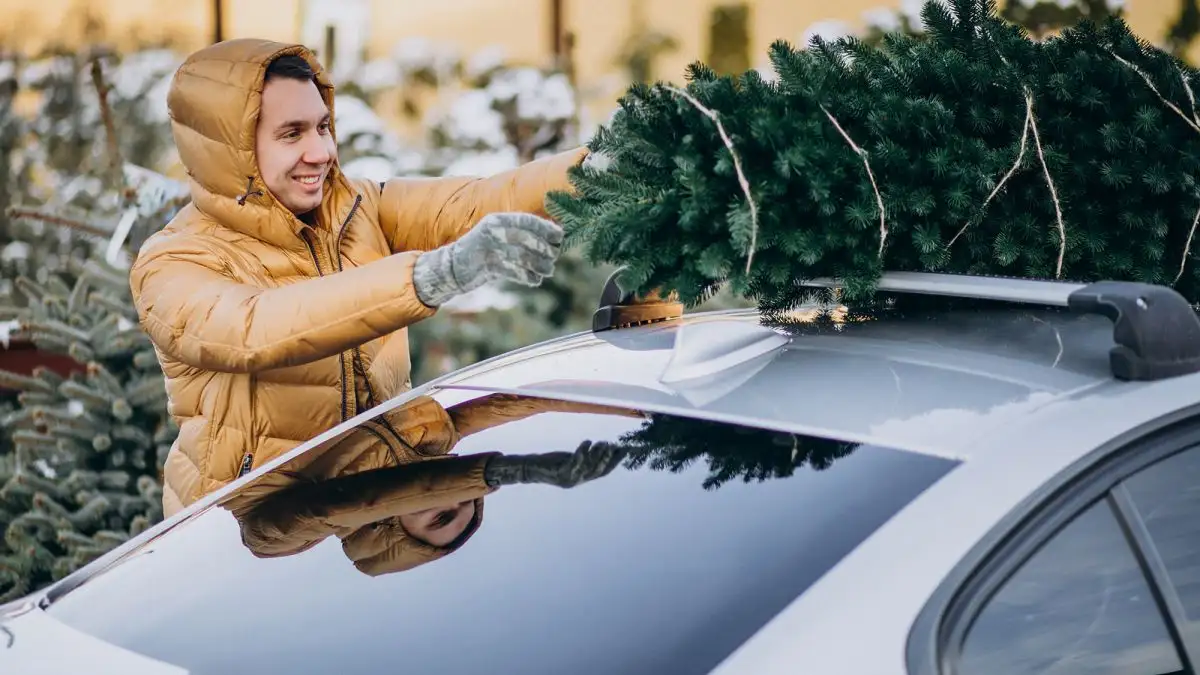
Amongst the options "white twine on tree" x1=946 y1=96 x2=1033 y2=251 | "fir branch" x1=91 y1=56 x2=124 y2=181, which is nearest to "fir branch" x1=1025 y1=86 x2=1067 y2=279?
"white twine on tree" x1=946 y1=96 x2=1033 y2=251

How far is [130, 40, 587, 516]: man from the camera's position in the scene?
2.76 metres

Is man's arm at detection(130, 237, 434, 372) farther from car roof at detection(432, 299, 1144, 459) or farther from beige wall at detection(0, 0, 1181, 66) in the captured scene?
beige wall at detection(0, 0, 1181, 66)

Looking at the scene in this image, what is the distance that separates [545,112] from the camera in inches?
267

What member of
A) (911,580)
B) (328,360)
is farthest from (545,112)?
(911,580)

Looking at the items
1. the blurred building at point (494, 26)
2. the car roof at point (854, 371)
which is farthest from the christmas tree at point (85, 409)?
the car roof at point (854, 371)

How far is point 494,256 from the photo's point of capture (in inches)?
103

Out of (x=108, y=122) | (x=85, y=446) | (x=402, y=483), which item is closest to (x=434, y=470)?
(x=402, y=483)

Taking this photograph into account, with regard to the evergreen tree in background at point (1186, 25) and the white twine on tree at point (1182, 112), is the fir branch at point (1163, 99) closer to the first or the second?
the white twine on tree at point (1182, 112)

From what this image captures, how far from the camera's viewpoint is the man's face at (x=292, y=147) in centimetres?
308

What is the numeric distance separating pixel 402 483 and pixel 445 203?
1278mm

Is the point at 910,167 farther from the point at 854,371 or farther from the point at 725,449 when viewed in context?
the point at 725,449

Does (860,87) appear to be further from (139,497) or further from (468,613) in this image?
(139,497)

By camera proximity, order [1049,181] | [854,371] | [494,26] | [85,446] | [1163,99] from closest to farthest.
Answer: [854,371], [1049,181], [1163,99], [85,446], [494,26]

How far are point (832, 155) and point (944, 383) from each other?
1.49 feet
